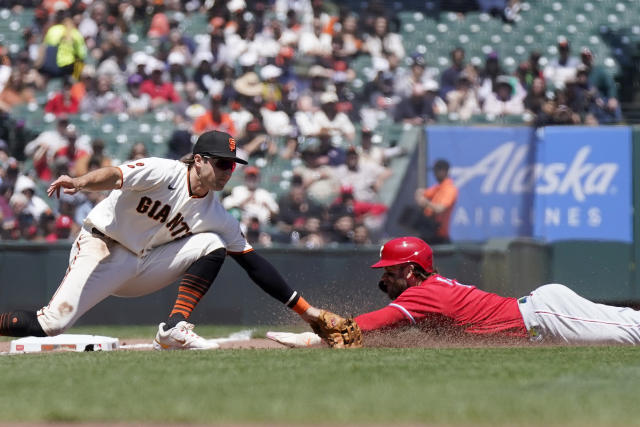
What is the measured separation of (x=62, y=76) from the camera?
14062mm

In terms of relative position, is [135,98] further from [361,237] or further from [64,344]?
[64,344]

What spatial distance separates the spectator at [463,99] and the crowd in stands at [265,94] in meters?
0.02

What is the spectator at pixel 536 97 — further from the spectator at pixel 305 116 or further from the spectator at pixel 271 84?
the spectator at pixel 271 84

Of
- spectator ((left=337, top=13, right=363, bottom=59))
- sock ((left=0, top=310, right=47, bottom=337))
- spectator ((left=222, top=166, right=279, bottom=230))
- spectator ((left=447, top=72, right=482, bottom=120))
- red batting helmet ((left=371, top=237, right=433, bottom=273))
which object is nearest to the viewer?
sock ((left=0, top=310, right=47, bottom=337))

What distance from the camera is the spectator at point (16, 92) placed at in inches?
531

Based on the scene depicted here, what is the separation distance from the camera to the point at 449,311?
6.45 meters

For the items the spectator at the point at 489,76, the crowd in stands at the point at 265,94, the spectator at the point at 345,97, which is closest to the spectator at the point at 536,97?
the crowd in stands at the point at 265,94

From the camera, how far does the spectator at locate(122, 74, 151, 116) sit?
44.3 ft

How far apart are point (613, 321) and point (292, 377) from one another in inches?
Result: 98.7

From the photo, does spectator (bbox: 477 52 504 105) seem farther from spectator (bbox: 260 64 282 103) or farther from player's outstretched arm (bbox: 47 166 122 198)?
player's outstretched arm (bbox: 47 166 122 198)

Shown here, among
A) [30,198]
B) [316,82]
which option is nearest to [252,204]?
[30,198]

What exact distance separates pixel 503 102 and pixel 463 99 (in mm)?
514

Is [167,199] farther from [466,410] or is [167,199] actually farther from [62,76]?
[62,76]

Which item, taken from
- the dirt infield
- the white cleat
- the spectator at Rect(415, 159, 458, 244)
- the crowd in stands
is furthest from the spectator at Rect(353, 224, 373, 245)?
the white cleat
